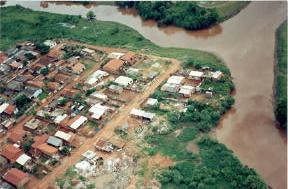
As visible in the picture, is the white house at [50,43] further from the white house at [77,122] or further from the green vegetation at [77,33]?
the white house at [77,122]

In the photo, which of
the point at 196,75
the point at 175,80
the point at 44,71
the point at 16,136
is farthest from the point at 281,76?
the point at 16,136

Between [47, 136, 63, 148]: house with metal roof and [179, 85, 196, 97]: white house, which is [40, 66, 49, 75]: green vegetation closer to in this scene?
[47, 136, 63, 148]: house with metal roof

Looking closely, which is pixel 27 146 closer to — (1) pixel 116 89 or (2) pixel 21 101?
(2) pixel 21 101

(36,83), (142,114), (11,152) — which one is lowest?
(11,152)

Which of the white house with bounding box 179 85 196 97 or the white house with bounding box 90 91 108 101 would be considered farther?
the white house with bounding box 90 91 108 101

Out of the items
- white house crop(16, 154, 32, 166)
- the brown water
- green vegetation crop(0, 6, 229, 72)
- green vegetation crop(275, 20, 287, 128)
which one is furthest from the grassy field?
white house crop(16, 154, 32, 166)

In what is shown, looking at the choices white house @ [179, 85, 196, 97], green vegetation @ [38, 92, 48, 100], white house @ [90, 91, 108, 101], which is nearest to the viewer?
white house @ [179, 85, 196, 97]
